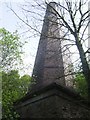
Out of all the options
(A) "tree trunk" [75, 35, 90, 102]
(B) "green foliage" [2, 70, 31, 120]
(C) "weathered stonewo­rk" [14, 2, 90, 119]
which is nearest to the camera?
(A) "tree trunk" [75, 35, 90, 102]

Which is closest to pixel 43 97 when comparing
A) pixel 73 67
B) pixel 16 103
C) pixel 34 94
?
pixel 34 94

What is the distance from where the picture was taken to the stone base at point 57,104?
1308 centimetres

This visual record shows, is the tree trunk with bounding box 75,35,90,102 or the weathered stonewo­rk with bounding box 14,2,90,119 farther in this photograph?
the weathered stonewo­rk with bounding box 14,2,90,119

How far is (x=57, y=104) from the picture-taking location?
518 inches

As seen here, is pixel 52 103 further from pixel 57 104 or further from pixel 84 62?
pixel 84 62

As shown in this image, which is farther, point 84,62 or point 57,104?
point 57,104

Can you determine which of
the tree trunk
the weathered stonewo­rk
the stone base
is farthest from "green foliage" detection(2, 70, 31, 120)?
the tree trunk

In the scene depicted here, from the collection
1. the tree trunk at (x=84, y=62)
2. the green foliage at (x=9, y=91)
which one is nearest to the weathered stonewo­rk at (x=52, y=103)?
the green foliage at (x=9, y=91)

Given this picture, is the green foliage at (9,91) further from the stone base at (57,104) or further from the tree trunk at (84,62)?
the tree trunk at (84,62)

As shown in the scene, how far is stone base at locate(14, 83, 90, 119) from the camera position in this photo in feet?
42.9

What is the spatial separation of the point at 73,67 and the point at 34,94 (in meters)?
4.14

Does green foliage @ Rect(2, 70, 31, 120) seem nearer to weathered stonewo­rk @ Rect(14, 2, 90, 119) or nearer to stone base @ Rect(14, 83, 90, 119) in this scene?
weathered stonewo­rk @ Rect(14, 2, 90, 119)

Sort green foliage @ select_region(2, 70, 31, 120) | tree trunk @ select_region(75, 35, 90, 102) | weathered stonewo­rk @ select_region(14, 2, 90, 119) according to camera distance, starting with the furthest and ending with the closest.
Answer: weathered stonewo­rk @ select_region(14, 2, 90, 119), green foliage @ select_region(2, 70, 31, 120), tree trunk @ select_region(75, 35, 90, 102)

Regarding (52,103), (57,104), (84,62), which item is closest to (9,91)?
(52,103)
